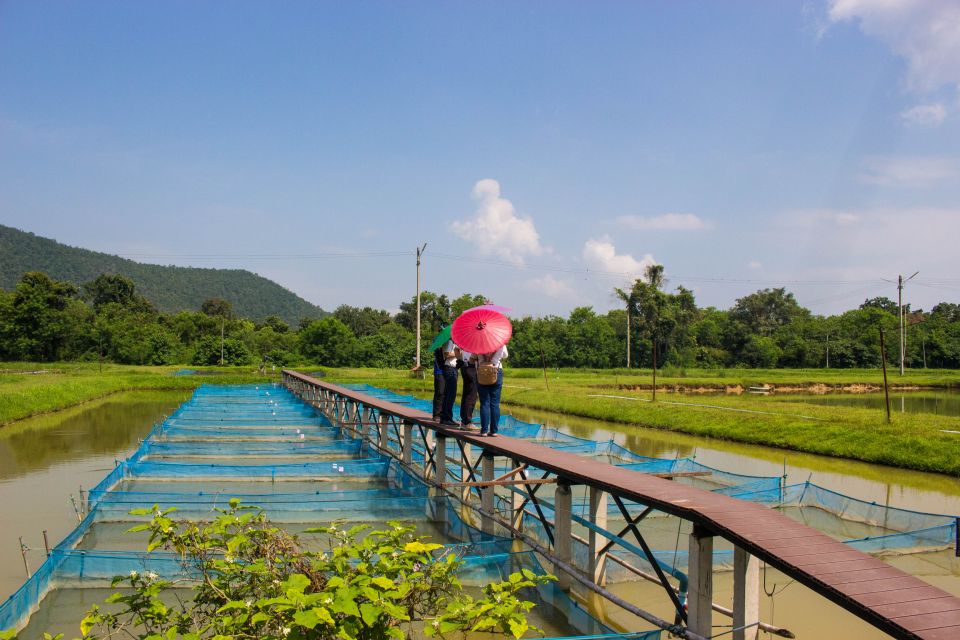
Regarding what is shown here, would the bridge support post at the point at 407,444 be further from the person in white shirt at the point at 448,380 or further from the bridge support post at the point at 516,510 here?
the bridge support post at the point at 516,510

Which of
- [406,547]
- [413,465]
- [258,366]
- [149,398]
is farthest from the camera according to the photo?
[258,366]

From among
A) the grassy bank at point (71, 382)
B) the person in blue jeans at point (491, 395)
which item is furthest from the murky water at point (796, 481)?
the grassy bank at point (71, 382)

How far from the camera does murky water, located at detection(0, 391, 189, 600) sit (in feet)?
32.8

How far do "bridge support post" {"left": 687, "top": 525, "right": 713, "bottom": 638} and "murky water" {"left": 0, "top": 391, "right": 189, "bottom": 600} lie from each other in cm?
683

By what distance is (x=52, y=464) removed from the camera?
16172 mm

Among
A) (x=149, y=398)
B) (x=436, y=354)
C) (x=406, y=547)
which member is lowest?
(x=149, y=398)

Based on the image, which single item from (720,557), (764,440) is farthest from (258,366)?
(720,557)

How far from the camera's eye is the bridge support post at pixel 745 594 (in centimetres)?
478

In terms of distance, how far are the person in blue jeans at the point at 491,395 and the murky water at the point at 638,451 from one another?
96.6 inches

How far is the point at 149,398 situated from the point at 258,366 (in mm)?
20747

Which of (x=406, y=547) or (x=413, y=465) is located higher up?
(x=406, y=547)

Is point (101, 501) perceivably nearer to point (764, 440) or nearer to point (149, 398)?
point (764, 440)

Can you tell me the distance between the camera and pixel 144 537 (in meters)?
9.15

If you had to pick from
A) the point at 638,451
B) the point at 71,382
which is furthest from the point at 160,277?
the point at 638,451
